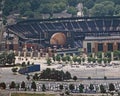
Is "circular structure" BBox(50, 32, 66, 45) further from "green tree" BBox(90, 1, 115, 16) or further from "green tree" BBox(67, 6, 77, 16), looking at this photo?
"green tree" BBox(67, 6, 77, 16)

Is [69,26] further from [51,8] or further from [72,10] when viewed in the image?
Answer: [51,8]

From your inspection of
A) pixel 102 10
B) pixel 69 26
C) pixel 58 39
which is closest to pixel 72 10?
pixel 102 10

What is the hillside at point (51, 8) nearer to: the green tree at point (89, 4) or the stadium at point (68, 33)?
the green tree at point (89, 4)

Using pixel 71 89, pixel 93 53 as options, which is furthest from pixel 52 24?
pixel 71 89

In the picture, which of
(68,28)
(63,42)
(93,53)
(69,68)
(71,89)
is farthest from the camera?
(68,28)

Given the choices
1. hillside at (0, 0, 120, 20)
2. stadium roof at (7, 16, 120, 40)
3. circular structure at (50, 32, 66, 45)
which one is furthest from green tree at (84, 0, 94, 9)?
circular structure at (50, 32, 66, 45)

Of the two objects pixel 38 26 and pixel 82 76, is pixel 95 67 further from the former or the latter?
pixel 38 26
